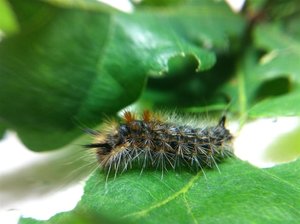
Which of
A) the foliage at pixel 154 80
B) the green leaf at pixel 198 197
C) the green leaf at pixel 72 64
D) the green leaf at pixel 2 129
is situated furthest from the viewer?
the green leaf at pixel 2 129

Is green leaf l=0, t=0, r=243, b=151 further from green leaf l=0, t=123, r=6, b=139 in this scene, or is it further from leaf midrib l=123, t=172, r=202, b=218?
leaf midrib l=123, t=172, r=202, b=218

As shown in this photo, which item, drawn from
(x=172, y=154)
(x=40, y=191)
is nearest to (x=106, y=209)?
(x=172, y=154)

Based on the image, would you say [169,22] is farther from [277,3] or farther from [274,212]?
[274,212]

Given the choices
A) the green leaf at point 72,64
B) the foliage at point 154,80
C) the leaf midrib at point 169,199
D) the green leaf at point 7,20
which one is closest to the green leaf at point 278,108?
the foliage at point 154,80

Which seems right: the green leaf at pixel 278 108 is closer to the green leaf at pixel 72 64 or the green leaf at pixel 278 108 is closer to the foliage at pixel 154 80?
the foliage at pixel 154 80

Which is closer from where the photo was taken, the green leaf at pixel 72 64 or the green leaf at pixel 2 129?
the green leaf at pixel 72 64

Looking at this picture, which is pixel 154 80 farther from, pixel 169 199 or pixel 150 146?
pixel 169 199

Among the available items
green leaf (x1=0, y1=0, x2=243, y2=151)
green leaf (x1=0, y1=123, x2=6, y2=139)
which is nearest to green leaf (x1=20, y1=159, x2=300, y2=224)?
green leaf (x1=0, y1=0, x2=243, y2=151)
